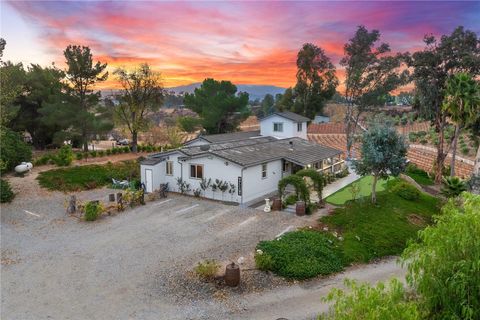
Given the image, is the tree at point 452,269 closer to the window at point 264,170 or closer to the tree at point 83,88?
the window at point 264,170

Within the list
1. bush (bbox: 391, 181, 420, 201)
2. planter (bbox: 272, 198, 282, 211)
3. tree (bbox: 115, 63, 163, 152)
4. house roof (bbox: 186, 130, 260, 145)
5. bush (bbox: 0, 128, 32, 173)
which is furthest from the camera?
tree (bbox: 115, 63, 163, 152)

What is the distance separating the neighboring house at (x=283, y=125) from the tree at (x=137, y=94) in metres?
14.5

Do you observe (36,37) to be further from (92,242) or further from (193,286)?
(193,286)

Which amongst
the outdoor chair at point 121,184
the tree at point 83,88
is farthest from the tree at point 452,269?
the tree at point 83,88

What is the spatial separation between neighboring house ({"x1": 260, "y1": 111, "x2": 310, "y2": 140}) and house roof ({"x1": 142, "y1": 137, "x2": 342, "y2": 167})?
177 inches

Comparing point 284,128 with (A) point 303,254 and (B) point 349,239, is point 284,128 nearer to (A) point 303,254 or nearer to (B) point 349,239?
(B) point 349,239

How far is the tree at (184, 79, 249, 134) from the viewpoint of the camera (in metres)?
51.2

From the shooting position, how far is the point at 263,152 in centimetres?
2947

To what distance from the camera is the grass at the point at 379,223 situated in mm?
17391

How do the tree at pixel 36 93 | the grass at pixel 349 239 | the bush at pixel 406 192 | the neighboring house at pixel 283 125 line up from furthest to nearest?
the neighboring house at pixel 283 125 < the tree at pixel 36 93 < the bush at pixel 406 192 < the grass at pixel 349 239

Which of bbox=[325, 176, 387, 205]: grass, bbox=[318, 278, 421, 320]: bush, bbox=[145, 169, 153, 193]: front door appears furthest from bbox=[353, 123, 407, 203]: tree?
bbox=[318, 278, 421, 320]: bush

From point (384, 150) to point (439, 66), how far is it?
16939 millimetres

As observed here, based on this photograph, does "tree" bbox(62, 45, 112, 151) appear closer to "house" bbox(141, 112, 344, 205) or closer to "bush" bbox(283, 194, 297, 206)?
"house" bbox(141, 112, 344, 205)

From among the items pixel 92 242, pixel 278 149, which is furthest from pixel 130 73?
pixel 92 242
